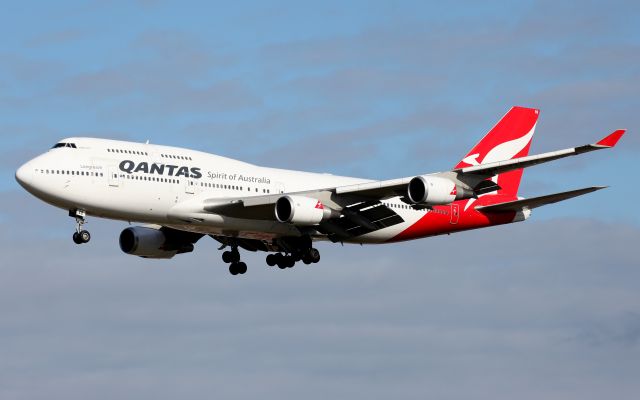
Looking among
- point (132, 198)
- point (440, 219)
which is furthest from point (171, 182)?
point (440, 219)

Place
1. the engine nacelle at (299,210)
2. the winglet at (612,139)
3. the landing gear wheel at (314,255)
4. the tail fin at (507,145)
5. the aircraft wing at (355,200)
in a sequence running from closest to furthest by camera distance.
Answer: the winglet at (612,139), the aircraft wing at (355,200), the engine nacelle at (299,210), the landing gear wheel at (314,255), the tail fin at (507,145)

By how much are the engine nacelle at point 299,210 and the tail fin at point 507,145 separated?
1144 centimetres

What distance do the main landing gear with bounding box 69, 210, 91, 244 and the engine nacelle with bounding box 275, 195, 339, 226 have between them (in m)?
8.04

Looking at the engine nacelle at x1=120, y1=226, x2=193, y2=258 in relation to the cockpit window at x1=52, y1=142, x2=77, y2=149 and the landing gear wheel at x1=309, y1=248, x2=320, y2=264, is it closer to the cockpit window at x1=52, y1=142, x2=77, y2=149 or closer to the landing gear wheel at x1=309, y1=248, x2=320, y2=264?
the landing gear wheel at x1=309, y1=248, x2=320, y2=264

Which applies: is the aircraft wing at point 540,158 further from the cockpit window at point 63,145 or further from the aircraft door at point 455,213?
the cockpit window at point 63,145

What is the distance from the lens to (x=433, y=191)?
5478 cm

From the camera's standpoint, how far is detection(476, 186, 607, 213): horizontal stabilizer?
56.4m

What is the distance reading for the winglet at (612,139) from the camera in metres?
49.1

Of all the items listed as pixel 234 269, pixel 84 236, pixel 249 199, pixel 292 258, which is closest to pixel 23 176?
pixel 84 236

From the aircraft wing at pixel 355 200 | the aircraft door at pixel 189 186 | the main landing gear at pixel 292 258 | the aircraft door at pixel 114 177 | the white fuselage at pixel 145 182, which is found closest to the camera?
the white fuselage at pixel 145 182

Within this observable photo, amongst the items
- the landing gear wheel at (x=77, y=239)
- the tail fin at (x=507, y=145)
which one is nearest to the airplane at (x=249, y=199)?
the landing gear wheel at (x=77, y=239)

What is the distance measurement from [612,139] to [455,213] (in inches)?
574

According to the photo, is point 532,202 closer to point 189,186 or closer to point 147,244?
point 189,186

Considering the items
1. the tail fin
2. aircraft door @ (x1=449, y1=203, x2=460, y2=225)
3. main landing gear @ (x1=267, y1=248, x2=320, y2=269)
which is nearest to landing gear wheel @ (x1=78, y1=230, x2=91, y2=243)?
main landing gear @ (x1=267, y1=248, x2=320, y2=269)
